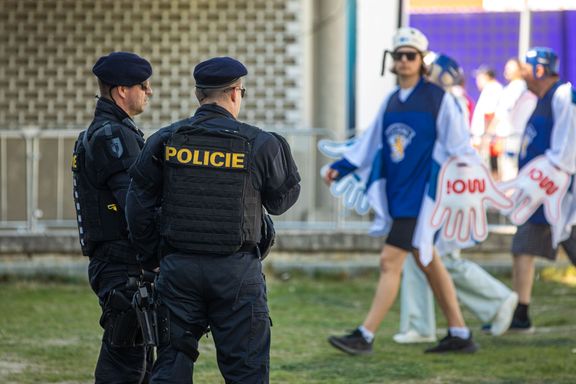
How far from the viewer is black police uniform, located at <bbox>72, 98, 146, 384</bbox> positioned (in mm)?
6125

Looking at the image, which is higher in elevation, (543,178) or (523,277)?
(543,178)

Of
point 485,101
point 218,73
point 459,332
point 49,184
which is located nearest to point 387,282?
point 459,332

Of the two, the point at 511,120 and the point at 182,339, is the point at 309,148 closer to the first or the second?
the point at 511,120

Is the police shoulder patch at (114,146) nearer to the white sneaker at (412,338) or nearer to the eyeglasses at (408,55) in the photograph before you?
the eyeglasses at (408,55)

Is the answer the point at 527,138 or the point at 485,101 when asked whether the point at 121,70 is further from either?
the point at 485,101

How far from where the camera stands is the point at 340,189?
9.88m

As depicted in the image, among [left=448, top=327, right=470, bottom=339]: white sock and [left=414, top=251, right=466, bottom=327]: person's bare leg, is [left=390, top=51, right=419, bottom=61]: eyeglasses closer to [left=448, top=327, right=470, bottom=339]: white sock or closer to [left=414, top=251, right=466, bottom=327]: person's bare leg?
[left=414, top=251, right=466, bottom=327]: person's bare leg

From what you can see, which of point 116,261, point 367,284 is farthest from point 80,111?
point 116,261

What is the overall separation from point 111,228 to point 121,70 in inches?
29.2

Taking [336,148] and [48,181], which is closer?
[336,148]

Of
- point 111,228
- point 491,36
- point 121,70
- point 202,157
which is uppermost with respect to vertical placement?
point 491,36

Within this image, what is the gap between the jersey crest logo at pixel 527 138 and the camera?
1018 cm

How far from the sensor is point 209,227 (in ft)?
18.6

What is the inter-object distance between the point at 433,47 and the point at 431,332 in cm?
882
